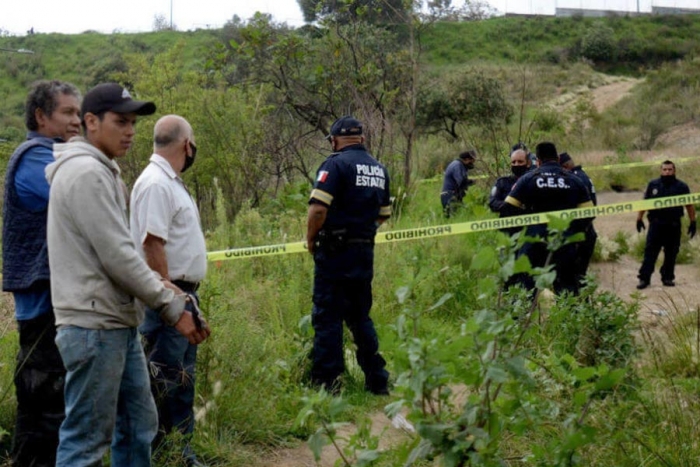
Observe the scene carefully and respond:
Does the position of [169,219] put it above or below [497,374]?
above

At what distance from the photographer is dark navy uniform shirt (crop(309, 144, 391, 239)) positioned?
618cm

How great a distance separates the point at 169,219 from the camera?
4.51m

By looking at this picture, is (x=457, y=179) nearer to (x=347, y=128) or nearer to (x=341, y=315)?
(x=347, y=128)

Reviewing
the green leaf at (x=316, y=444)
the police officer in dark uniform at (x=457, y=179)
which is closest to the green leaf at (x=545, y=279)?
the green leaf at (x=316, y=444)

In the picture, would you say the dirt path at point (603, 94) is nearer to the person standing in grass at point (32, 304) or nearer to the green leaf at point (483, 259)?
the person standing in grass at point (32, 304)

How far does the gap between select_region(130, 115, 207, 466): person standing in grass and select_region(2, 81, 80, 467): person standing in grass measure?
53cm

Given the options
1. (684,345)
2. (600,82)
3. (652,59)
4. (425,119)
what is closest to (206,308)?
(684,345)

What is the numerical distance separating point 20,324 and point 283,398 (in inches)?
79.2

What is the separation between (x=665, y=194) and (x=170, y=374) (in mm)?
9024

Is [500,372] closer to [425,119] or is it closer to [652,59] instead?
[425,119]

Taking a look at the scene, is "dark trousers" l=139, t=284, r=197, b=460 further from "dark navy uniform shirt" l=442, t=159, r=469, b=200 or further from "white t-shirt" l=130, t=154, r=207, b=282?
"dark navy uniform shirt" l=442, t=159, r=469, b=200

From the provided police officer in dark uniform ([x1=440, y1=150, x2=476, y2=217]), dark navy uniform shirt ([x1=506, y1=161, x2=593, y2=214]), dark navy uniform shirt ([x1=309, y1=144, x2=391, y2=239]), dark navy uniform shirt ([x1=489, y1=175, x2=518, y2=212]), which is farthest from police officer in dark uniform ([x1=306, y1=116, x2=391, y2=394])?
police officer in dark uniform ([x1=440, y1=150, x2=476, y2=217])

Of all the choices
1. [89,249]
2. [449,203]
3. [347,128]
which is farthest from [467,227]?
[89,249]

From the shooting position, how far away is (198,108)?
1255cm
